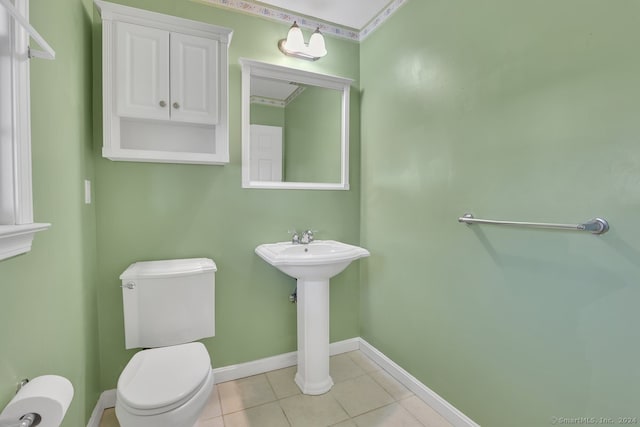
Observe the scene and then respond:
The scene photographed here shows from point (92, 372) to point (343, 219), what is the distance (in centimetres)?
175

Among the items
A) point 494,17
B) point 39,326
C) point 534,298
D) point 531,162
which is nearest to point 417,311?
point 534,298

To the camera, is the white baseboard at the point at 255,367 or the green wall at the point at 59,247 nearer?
the green wall at the point at 59,247

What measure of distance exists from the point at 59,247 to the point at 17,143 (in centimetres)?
52

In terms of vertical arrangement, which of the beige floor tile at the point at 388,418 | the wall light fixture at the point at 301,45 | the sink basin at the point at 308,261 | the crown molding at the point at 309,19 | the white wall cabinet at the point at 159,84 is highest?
the crown molding at the point at 309,19

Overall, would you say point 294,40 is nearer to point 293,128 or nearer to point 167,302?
point 293,128

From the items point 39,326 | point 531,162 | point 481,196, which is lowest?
point 39,326

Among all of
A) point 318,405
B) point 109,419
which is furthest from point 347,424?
point 109,419

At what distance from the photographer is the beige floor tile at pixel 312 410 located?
1.63 m

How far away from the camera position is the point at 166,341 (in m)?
1.62

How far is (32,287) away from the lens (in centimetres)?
96

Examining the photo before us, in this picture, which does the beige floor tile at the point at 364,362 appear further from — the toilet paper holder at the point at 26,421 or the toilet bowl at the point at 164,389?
the toilet paper holder at the point at 26,421

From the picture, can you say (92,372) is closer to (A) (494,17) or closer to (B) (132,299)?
(B) (132,299)

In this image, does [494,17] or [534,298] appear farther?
[494,17]

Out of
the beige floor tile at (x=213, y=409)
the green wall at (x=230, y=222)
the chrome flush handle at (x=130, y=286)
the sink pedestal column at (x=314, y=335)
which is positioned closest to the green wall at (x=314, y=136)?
the green wall at (x=230, y=222)
